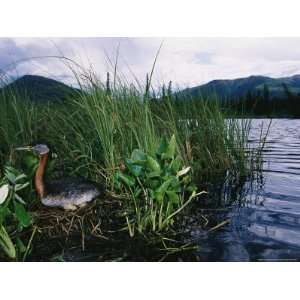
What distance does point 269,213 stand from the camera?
2559 millimetres

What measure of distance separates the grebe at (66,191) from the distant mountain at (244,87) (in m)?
0.80

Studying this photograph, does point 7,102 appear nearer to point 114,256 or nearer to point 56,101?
point 56,101

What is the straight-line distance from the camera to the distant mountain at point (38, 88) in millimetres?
2607

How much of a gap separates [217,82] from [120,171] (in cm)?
77

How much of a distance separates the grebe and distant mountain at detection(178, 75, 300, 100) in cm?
80

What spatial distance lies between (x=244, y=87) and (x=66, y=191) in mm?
1210

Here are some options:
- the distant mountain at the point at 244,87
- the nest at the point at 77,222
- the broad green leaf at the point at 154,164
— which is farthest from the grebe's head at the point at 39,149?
the distant mountain at the point at 244,87

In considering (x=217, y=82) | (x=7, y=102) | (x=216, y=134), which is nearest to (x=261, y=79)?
(x=217, y=82)

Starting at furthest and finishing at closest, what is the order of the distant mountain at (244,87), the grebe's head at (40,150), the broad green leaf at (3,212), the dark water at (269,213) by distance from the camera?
the distant mountain at (244,87)
the grebe's head at (40,150)
the dark water at (269,213)
the broad green leaf at (3,212)

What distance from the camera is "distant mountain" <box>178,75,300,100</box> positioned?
2549 millimetres

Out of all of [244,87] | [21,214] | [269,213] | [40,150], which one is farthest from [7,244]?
[244,87]

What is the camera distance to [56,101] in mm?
2758

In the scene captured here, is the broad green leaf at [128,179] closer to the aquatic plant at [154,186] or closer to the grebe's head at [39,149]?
the aquatic plant at [154,186]
